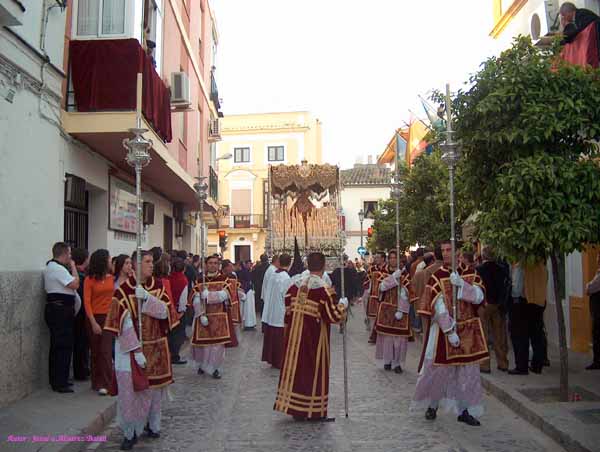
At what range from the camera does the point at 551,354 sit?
11.6 meters

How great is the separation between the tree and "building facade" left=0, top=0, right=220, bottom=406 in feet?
13.0

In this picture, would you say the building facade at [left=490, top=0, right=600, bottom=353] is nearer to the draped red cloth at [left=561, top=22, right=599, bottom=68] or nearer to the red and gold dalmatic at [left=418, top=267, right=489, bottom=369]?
the draped red cloth at [left=561, top=22, right=599, bottom=68]

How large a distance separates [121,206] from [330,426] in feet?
26.3

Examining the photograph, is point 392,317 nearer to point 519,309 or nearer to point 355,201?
point 519,309

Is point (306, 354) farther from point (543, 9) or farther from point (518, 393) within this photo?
point (543, 9)

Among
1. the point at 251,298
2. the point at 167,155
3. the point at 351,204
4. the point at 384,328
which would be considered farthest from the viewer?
the point at 351,204

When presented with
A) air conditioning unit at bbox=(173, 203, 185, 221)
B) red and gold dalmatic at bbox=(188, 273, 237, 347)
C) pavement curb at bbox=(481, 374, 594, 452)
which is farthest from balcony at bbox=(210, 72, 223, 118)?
pavement curb at bbox=(481, 374, 594, 452)

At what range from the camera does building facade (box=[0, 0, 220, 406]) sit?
7637mm

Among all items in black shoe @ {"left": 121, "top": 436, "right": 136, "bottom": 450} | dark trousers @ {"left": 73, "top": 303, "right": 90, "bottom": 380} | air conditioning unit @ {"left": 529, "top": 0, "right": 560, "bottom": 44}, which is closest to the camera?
black shoe @ {"left": 121, "top": 436, "right": 136, "bottom": 450}

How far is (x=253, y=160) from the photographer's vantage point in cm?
4981

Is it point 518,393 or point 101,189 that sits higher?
point 101,189

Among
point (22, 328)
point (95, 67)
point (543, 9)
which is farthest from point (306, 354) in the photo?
point (543, 9)

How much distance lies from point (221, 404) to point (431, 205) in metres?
10.7

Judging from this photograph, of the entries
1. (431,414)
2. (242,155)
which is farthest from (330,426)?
(242,155)
